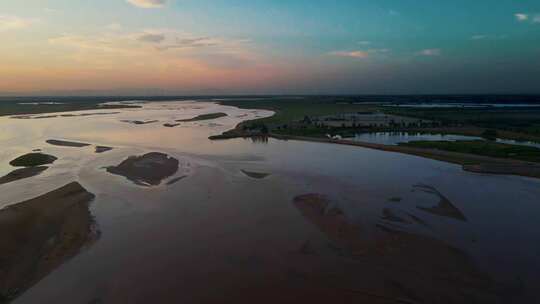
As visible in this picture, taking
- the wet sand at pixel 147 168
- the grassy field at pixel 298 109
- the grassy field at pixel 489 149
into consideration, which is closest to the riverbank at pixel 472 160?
the grassy field at pixel 489 149

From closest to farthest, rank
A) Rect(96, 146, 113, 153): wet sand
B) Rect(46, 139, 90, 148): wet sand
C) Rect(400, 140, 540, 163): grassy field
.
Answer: Rect(400, 140, 540, 163): grassy field < Rect(96, 146, 113, 153): wet sand < Rect(46, 139, 90, 148): wet sand

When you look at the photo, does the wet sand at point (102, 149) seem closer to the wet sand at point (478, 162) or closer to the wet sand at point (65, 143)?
the wet sand at point (65, 143)

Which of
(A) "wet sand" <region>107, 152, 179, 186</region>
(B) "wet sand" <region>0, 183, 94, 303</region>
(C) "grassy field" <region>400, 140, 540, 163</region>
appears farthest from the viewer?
(C) "grassy field" <region>400, 140, 540, 163</region>

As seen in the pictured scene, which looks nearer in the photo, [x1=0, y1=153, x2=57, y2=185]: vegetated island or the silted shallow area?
the silted shallow area

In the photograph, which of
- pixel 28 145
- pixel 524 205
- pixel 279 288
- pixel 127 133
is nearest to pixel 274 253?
pixel 279 288

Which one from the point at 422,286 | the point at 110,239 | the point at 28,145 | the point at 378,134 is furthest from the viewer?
the point at 378,134

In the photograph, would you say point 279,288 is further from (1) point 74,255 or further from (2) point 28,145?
(2) point 28,145

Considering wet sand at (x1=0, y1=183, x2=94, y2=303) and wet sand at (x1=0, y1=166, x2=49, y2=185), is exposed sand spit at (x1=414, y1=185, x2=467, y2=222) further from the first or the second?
wet sand at (x1=0, y1=166, x2=49, y2=185)

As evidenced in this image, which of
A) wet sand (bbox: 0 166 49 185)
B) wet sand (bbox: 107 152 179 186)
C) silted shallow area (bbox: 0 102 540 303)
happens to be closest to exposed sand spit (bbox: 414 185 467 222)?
silted shallow area (bbox: 0 102 540 303)
